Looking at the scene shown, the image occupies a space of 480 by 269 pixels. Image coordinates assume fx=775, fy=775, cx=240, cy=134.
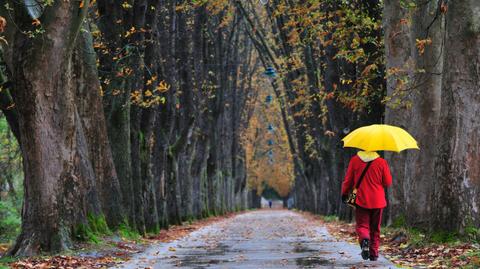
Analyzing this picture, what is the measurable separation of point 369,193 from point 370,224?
0.53 meters

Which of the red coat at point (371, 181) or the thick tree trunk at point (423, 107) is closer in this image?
the red coat at point (371, 181)

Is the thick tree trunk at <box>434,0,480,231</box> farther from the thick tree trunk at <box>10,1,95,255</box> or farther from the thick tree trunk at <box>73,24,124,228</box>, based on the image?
the thick tree trunk at <box>73,24,124,228</box>

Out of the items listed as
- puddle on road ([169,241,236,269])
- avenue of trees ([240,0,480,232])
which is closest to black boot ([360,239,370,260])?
avenue of trees ([240,0,480,232])

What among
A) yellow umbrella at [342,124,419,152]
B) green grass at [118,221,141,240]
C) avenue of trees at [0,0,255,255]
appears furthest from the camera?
green grass at [118,221,141,240]

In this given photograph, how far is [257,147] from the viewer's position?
79.9 m

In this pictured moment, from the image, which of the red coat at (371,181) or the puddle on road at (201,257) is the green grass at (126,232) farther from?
the red coat at (371,181)

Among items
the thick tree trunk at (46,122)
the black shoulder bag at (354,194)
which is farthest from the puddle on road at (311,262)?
the thick tree trunk at (46,122)

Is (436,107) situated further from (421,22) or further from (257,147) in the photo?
(257,147)

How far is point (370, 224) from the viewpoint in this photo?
1159 centimetres

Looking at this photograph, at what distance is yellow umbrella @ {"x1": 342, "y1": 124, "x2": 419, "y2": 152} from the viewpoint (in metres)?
11.0

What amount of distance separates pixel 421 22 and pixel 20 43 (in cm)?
803

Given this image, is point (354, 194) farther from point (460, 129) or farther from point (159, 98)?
point (159, 98)

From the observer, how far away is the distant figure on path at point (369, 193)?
1136 centimetres

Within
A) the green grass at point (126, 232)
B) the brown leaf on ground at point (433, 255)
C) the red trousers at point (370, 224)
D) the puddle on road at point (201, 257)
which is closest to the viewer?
the brown leaf on ground at point (433, 255)
